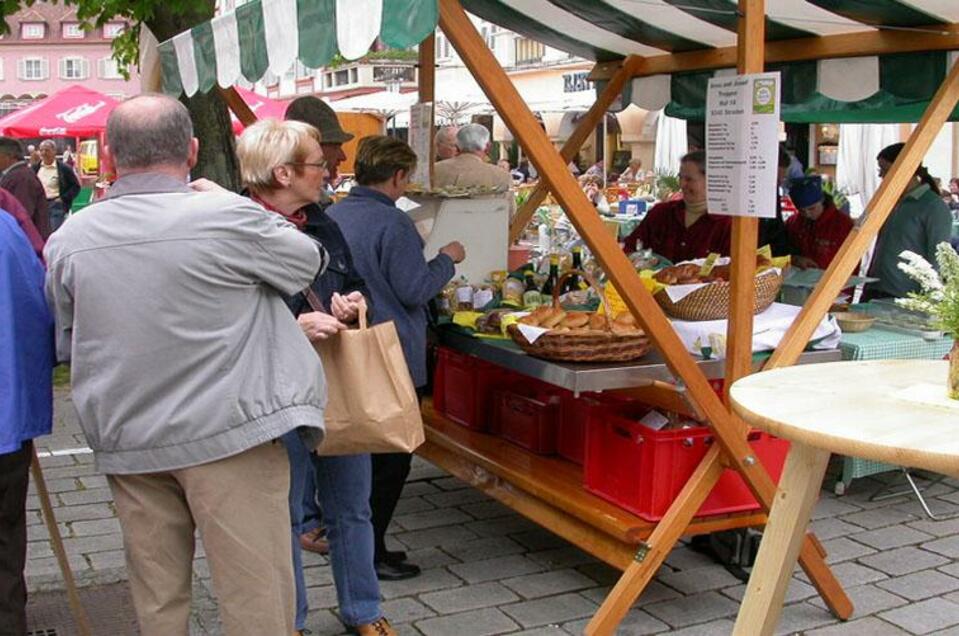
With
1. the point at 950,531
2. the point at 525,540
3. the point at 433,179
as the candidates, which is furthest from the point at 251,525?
the point at 433,179

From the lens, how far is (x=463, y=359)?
561 cm

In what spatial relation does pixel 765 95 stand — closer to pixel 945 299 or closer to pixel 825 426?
pixel 945 299

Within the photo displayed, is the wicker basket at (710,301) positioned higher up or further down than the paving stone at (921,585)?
higher up

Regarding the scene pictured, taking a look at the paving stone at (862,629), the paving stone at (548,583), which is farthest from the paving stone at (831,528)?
the paving stone at (548,583)

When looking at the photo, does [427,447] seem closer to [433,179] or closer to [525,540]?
[525,540]

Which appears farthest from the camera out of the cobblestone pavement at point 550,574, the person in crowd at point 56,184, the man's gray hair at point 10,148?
the person in crowd at point 56,184

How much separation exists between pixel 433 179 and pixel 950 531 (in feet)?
11.2

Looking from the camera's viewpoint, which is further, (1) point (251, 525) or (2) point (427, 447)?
(2) point (427, 447)

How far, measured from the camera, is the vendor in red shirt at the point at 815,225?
7293 mm

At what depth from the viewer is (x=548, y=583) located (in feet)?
15.4

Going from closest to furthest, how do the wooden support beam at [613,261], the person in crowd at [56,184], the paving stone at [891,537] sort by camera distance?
the wooden support beam at [613,261]
the paving stone at [891,537]
the person in crowd at [56,184]

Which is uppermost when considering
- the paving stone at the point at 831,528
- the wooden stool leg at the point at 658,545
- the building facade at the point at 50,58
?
the building facade at the point at 50,58

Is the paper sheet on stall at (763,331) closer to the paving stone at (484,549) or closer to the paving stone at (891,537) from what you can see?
the paving stone at (891,537)

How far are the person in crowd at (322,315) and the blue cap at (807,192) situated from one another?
166 inches
